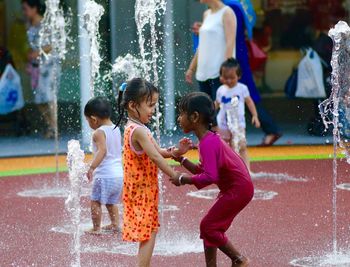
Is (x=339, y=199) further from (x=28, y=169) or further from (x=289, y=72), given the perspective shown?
(x=289, y=72)

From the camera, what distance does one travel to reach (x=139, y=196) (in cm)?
563

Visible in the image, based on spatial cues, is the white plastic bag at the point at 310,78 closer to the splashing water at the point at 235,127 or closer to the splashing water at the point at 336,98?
the splashing water at the point at 336,98

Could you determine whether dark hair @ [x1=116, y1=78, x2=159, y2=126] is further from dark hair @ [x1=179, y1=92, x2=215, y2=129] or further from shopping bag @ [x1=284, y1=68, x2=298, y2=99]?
shopping bag @ [x1=284, y1=68, x2=298, y2=99]

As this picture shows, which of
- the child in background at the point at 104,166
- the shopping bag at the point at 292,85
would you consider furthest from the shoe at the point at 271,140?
the child in background at the point at 104,166

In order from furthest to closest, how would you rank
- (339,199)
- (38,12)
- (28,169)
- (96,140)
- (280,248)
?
(38,12) < (28,169) < (339,199) < (96,140) < (280,248)

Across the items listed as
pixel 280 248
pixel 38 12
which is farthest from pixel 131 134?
pixel 38 12

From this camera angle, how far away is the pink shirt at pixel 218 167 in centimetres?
542

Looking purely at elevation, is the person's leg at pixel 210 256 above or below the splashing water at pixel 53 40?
below

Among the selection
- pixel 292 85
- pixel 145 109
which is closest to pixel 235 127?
pixel 145 109

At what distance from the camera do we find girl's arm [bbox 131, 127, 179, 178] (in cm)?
549

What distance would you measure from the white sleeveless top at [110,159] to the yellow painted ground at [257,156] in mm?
3922

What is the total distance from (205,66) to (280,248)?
378 cm

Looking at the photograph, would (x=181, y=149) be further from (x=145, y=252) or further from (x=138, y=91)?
(x=145, y=252)

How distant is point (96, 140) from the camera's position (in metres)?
7.38
